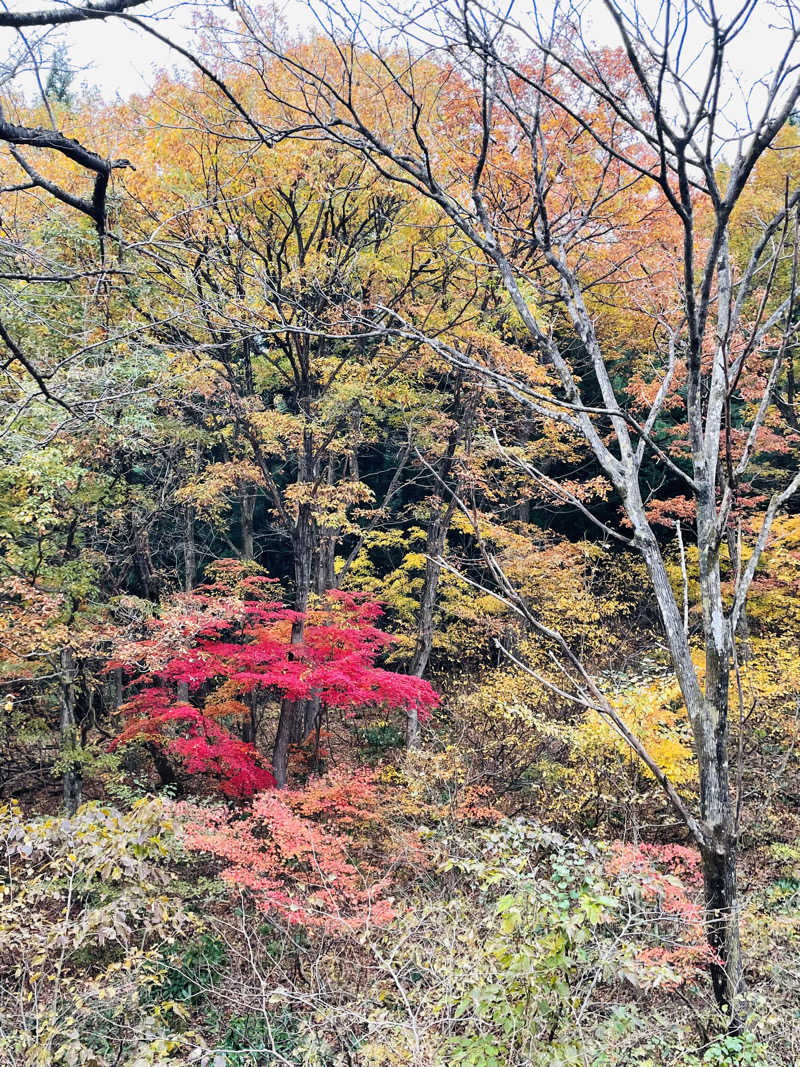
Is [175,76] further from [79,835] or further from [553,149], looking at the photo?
[79,835]

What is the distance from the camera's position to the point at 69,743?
7512mm

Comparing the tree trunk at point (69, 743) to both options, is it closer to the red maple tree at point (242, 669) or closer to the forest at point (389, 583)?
the forest at point (389, 583)

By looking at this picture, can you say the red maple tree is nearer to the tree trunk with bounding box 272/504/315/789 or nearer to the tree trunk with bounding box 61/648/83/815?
the tree trunk with bounding box 272/504/315/789

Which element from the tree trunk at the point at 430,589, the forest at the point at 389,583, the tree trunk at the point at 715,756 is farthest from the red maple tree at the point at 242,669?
the tree trunk at the point at 715,756

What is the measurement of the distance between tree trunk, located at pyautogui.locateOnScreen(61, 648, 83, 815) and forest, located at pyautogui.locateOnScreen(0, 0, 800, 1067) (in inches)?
2.8

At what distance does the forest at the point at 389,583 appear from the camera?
2.10 meters

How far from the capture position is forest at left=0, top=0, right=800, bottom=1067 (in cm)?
210

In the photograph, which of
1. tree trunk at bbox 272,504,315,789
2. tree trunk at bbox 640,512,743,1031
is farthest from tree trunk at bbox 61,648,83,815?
tree trunk at bbox 640,512,743,1031

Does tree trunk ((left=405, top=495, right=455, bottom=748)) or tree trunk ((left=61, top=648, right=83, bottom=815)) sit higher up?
tree trunk ((left=405, top=495, right=455, bottom=748))

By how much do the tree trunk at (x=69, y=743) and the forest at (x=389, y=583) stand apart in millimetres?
70

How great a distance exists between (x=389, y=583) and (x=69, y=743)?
5700 millimetres

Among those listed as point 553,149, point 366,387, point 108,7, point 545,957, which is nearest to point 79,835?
point 545,957

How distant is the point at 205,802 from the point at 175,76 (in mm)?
Answer: 8092

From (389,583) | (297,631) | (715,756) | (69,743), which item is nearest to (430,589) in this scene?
(389,583)
